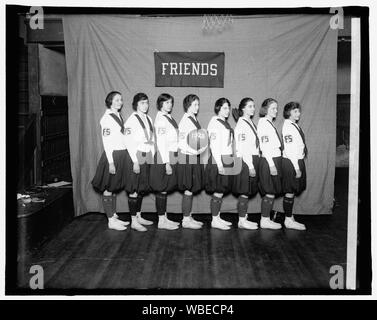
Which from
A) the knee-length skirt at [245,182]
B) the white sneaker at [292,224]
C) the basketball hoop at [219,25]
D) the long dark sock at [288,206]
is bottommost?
the white sneaker at [292,224]

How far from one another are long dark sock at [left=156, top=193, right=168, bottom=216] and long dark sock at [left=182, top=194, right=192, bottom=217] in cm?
23

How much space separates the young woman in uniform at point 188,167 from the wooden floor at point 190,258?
25cm

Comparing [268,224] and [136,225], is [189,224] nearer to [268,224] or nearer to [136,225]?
[136,225]

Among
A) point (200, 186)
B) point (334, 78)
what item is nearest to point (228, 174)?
point (200, 186)

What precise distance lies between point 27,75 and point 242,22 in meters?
2.82

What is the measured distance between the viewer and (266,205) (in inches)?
214

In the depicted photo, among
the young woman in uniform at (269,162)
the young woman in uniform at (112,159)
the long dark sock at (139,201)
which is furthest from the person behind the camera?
the long dark sock at (139,201)

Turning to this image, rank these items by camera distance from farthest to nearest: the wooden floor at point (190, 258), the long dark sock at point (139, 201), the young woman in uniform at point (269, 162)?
the long dark sock at point (139, 201) < the young woman in uniform at point (269, 162) < the wooden floor at point (190, 258)

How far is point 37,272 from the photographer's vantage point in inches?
164

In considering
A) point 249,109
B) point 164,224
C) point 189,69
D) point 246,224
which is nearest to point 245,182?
point 246,224

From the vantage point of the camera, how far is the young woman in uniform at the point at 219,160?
17.5 ft

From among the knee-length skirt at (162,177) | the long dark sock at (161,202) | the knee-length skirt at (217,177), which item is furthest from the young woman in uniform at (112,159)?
the knee-length skirt at (217,177)

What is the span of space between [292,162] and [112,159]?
2219 millimetres

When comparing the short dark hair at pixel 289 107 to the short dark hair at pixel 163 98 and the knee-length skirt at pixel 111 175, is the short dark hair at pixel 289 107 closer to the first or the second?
the short dark hair at pixel 163 98
